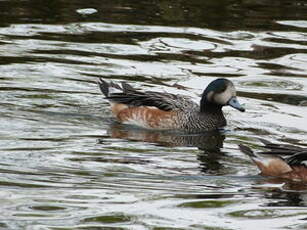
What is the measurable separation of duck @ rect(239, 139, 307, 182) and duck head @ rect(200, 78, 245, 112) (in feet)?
9.08

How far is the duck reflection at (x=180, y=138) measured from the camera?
41.5 ft

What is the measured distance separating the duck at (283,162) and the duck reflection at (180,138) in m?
1.04

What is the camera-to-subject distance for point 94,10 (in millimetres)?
20562

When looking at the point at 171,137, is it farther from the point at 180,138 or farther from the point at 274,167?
the point at 274,167

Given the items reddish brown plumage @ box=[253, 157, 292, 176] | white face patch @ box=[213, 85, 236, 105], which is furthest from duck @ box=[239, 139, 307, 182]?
white face patch @ box=[213, 85, 236, 105]

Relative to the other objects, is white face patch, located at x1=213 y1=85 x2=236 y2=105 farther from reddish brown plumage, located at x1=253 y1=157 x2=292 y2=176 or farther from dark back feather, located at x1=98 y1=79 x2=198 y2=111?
reddish brown plumage, located at x1=253 y1=157 x2=292 y2=176

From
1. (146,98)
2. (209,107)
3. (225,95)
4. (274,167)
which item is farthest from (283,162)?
(146,98)

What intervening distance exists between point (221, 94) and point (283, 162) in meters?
3.17

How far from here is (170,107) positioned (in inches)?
565

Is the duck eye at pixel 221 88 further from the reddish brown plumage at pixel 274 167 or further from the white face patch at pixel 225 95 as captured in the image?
the reddish brown plumage at pixel 274 167

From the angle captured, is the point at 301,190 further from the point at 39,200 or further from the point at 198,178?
the point at 39,200

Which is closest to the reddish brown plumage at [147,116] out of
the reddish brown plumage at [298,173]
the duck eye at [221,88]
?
the duck eye at [221,88]

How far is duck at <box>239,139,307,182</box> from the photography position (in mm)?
11125

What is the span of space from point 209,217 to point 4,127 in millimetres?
4252
